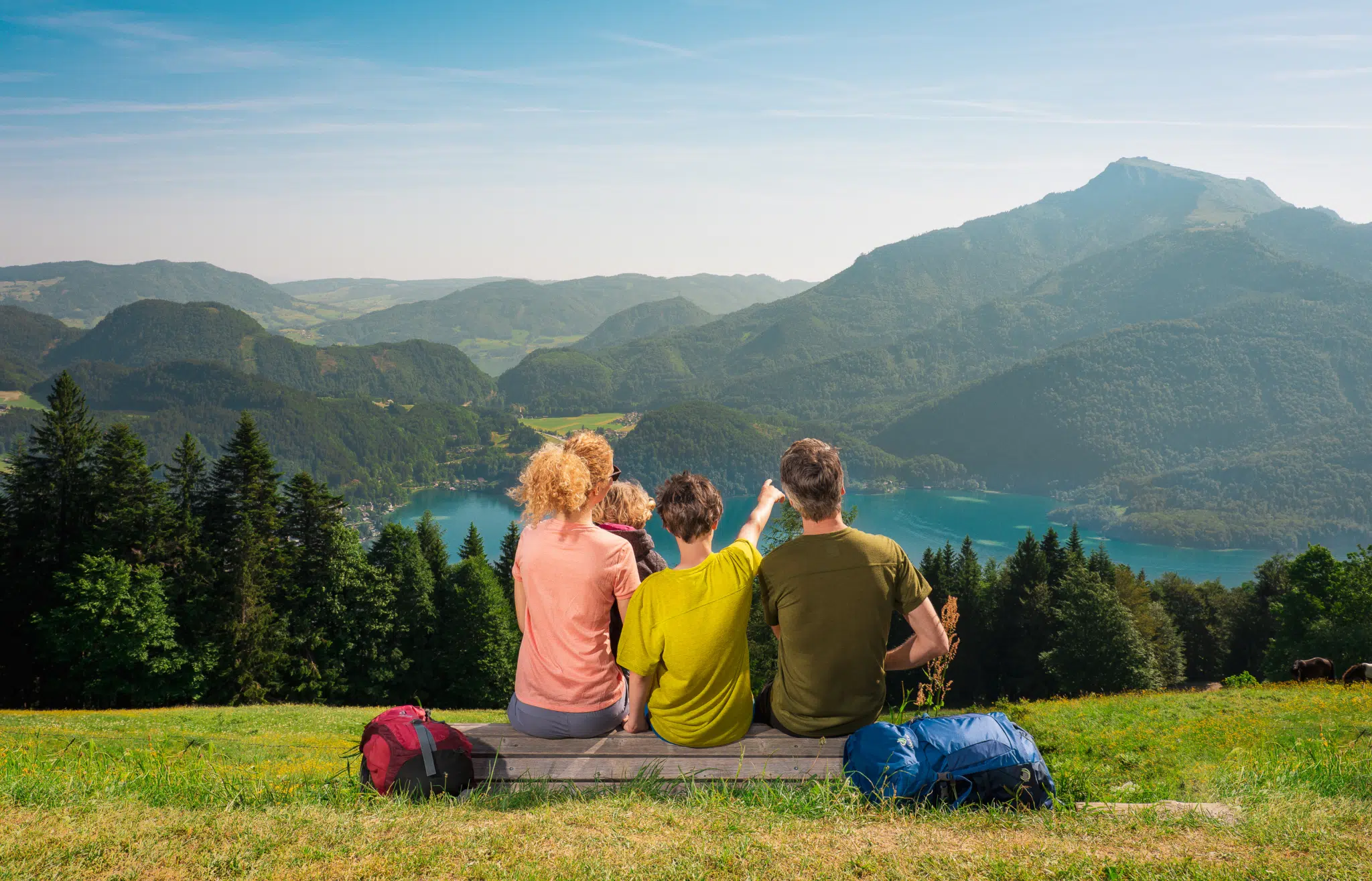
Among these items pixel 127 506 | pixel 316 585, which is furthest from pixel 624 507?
pixel 316 585

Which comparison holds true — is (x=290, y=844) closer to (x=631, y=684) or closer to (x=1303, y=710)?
(x=631, y=684)

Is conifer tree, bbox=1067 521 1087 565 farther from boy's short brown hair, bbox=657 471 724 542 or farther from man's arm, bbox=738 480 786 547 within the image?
boy's short brown hair, bbox=657 471 724 542

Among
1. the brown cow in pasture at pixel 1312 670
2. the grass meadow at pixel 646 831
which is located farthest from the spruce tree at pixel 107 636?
the brown cow in pasture at pixel 1312 670

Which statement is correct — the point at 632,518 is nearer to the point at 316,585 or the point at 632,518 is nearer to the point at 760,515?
the point at 760,515

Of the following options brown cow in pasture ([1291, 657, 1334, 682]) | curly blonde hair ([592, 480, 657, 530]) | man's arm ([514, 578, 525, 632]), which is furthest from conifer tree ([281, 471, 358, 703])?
brown cow in pasture ([1291, 657, 1334, 682])

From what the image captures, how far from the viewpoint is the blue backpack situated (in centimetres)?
431

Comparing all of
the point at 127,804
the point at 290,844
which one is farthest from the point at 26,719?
the point at 290,844

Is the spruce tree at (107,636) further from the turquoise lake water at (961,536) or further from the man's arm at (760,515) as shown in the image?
the turquoise lake water at (961,536)

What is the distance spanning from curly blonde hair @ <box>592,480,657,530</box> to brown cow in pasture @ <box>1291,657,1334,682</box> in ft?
57.3

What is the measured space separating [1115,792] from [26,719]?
2047cm

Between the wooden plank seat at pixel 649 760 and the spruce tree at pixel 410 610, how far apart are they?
30875 mm

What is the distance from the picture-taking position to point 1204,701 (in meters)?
15.0

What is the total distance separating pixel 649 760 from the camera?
15.7ft

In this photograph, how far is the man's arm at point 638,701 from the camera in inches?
189
